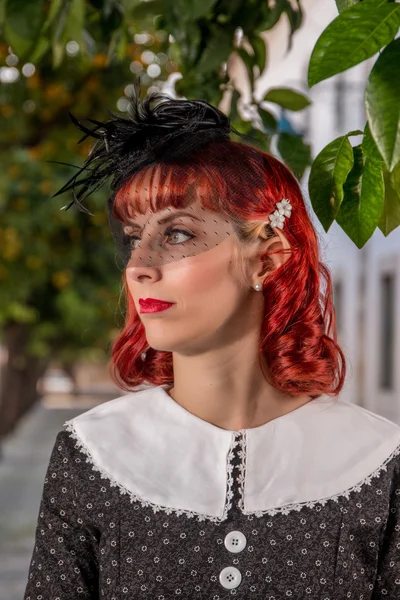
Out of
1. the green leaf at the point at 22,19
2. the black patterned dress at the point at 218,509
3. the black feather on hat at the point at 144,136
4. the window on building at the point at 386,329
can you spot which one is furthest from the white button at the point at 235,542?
the window on building at the point at 386,329

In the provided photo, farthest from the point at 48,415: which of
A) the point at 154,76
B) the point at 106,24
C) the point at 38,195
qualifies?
the point at 106,24

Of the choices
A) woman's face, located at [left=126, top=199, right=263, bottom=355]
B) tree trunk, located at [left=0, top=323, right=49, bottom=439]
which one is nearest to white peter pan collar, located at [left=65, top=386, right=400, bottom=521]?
woman's face, located at [left=126, top=199, right=263, bottom=355]

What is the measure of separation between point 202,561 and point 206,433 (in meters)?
0.24

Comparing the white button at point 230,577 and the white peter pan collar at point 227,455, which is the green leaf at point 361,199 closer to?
the white peter pan collar at point 227,455

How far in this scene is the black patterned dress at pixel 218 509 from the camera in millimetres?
2027

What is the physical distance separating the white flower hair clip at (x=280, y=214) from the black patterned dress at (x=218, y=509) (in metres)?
0.36

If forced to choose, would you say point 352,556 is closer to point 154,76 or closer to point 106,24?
point 106,24

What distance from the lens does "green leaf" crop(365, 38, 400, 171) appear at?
1.27 meters

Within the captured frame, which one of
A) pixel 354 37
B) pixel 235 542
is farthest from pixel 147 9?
pixel 354 37

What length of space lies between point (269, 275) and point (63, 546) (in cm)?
64

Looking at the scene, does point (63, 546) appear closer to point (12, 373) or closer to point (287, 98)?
point (287, 98)

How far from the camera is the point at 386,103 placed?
1301 mm

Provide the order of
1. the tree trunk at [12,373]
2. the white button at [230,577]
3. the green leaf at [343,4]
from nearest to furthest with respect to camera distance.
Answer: the green leaf at [343,4], the white button at [230,577], the tree trunk at [12,373]

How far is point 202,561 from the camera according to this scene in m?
2.02
